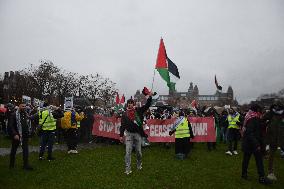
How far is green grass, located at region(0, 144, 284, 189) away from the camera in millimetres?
9906

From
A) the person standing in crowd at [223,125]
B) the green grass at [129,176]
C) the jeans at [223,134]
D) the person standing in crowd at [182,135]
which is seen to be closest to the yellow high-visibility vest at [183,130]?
the person standing in crowd at [182,135]

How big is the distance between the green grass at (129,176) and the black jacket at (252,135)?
1.00 meters

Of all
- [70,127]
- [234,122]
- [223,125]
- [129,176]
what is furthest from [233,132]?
[129,176]

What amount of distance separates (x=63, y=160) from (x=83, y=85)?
52.8 m

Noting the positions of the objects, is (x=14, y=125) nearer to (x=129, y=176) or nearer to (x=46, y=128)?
(x=46, y=128)

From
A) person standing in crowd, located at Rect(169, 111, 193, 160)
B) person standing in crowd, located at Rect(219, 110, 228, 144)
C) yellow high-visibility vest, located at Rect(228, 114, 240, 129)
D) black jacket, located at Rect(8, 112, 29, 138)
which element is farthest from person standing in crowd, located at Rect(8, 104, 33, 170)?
person standing in crowd, located at Rect(219, 110, 228, 144)

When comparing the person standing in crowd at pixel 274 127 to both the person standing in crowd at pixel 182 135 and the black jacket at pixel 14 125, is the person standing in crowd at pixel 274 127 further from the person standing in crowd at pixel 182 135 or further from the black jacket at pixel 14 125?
the black jacket at pixel 14 125

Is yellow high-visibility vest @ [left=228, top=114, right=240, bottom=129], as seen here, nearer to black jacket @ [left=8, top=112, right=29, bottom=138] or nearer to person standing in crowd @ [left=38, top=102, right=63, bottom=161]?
person standing in crowd @ [left=38, top=102, right=63, bottom=161]

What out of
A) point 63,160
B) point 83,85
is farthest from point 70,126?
point 83,85

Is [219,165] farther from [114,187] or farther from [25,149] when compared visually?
[25,149]

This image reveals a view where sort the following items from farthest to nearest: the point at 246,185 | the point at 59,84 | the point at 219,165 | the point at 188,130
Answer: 1. the point at 59,84
2. the point at 188,130
3. the point at 219,165
4. the point at 246,185

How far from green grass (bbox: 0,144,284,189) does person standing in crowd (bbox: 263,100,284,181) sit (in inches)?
35.4

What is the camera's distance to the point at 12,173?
11.3 m

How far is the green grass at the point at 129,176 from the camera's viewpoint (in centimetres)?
991
